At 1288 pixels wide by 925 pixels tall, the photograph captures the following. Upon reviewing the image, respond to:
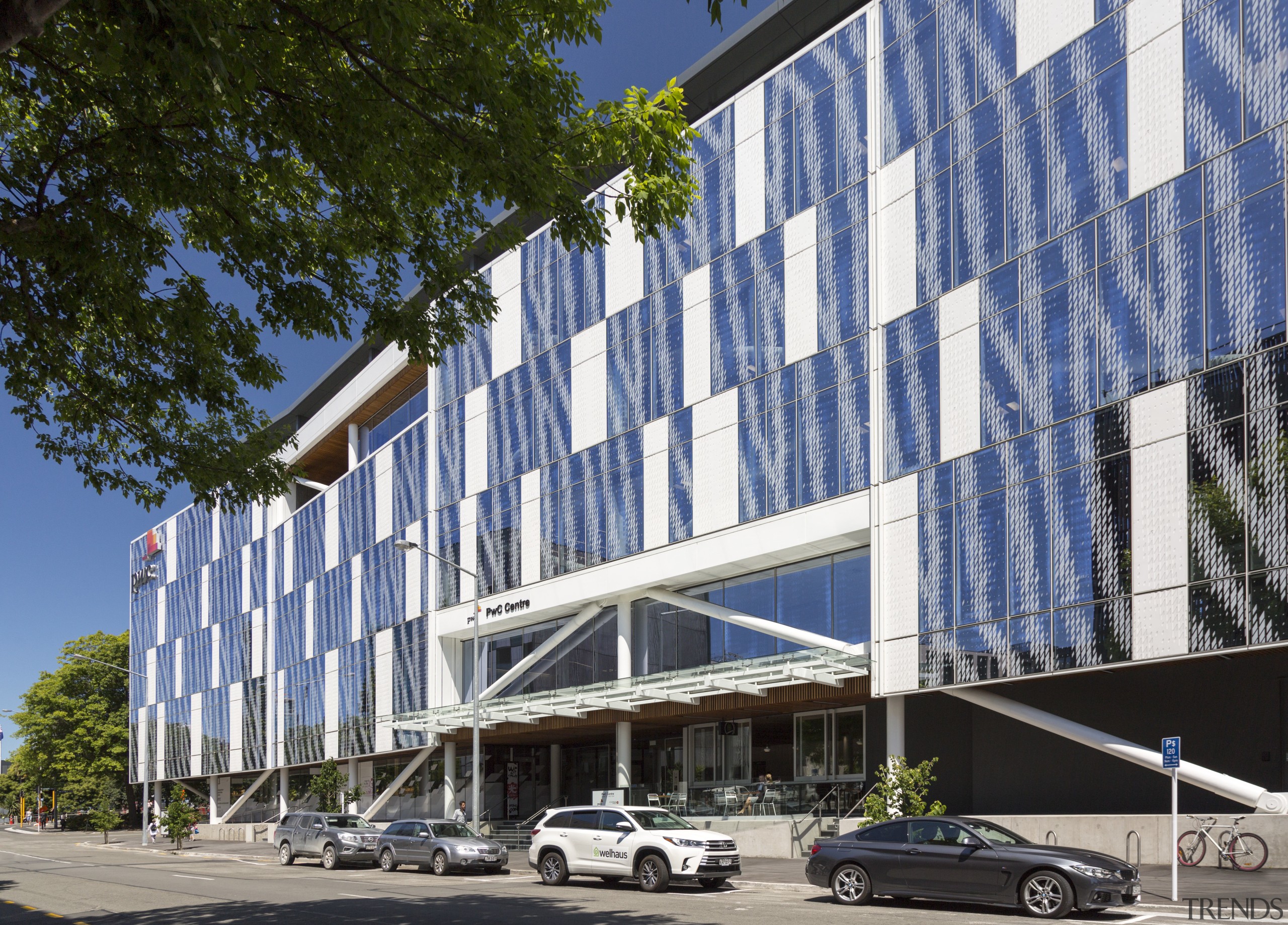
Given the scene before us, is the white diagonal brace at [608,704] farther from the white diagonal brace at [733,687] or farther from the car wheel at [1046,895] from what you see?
the car wheel at [1046,895]

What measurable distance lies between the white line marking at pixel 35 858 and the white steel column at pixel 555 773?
19059 millimetres

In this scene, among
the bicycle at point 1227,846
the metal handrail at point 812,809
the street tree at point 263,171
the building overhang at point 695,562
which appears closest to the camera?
the street tree at point 263,171

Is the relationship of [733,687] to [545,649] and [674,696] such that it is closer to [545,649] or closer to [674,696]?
[674,696]

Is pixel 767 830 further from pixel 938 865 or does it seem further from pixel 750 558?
pixel 938 865

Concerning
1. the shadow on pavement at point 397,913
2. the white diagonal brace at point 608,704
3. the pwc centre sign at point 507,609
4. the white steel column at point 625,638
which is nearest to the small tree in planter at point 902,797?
the shadow on pavement at point 397,913

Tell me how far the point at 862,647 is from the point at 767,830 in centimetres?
557

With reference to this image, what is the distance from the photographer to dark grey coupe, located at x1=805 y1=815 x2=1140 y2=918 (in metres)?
16.2

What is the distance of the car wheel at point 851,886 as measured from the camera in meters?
18.6

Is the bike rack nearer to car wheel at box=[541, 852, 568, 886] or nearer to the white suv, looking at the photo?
the white suv

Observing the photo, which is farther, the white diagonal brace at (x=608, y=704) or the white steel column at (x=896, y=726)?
the white diagonal brace at (x=608, y=704)

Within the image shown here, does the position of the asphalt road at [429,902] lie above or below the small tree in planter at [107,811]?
above

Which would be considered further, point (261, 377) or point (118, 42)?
point (261, 377)

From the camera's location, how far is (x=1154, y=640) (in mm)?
23266

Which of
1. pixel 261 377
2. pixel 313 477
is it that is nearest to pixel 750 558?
pixel 261 377
